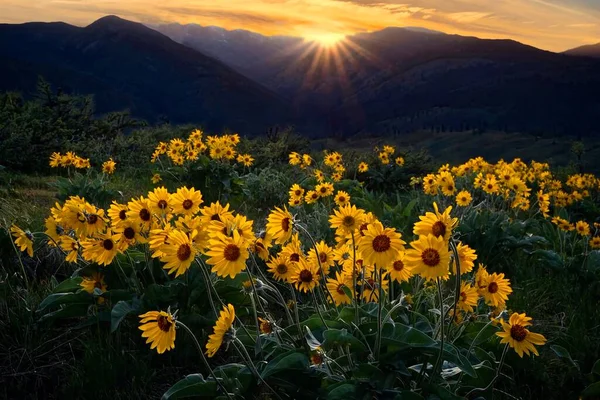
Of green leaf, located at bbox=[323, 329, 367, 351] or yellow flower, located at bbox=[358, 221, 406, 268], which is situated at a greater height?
yellow flower, located at bbox=[358, 221, 406, 268]

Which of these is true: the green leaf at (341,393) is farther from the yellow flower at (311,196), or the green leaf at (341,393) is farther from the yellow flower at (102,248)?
the yellow flower at (311,196)

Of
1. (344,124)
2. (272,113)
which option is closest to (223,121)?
(272,113)

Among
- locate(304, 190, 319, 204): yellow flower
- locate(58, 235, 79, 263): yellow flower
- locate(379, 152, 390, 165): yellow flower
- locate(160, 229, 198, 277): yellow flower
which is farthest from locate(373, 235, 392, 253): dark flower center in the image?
locate(379, 152, 390, 165): yellow flower

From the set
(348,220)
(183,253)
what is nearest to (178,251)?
(183,253)

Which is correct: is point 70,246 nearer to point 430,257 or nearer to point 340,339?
point 340,339

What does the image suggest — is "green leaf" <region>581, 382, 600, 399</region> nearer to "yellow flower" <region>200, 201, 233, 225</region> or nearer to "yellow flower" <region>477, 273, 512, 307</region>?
"yellow flower" <region>477, 273, 512, 307</region>

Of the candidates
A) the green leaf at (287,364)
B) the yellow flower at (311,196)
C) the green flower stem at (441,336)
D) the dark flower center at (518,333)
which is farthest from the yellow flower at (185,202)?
the yellow flower at (311,196)

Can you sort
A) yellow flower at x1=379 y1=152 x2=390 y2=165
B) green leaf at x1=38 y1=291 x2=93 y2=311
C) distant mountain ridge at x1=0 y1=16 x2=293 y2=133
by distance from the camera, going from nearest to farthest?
green leaf at x1=38 y1=291 x2=93 y2=311
yellow flower at x1=379 y1=152 x2=390 y2=165
distant mountain ridge at x1=0 y1=16 x2=293 y2=133

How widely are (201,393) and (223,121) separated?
594ft

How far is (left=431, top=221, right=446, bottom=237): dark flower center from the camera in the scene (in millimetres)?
1882

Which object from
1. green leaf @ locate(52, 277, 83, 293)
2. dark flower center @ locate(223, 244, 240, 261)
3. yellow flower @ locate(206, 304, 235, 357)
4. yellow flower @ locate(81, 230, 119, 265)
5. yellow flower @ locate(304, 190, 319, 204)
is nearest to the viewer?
yellow flower @ locate(206, 304, 235, 357)

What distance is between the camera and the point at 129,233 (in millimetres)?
2562

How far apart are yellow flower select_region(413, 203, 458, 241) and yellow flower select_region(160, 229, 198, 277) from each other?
2.92 ft

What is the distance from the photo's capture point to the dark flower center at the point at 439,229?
74.1 inches
